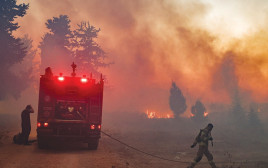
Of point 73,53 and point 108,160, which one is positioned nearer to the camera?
point 108,160

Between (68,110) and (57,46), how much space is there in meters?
43.7

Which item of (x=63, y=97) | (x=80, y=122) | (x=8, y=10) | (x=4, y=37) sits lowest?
(x=80, y=122)

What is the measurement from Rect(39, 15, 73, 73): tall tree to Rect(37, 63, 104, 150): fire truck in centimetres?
4141

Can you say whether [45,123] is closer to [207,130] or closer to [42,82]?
[42,82]

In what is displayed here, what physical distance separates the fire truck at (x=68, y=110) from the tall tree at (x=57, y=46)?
41407 mm

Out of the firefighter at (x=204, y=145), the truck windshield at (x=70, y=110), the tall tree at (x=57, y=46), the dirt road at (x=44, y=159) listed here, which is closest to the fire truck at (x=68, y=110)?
the truck windshield at (x=70, y=110)

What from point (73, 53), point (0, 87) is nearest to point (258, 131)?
point (73, 53)

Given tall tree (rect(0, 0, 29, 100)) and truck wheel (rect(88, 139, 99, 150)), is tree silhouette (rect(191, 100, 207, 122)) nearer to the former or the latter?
tall tree (rect(0, 0, 29, 100))

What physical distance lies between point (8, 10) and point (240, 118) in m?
74.1

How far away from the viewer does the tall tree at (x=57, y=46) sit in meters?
54.2

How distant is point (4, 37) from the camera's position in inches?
1383

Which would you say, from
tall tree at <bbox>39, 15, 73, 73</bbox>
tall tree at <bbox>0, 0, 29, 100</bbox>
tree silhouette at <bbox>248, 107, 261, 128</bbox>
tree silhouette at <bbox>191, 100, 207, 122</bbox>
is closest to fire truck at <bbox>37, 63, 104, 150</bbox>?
tall tree at <bbox>0, 0, 29, 100</bbox>

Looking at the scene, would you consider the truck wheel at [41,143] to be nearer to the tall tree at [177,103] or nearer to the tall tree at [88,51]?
the tall tree at [88,51]

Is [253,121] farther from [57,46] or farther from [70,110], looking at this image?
[70,110]
